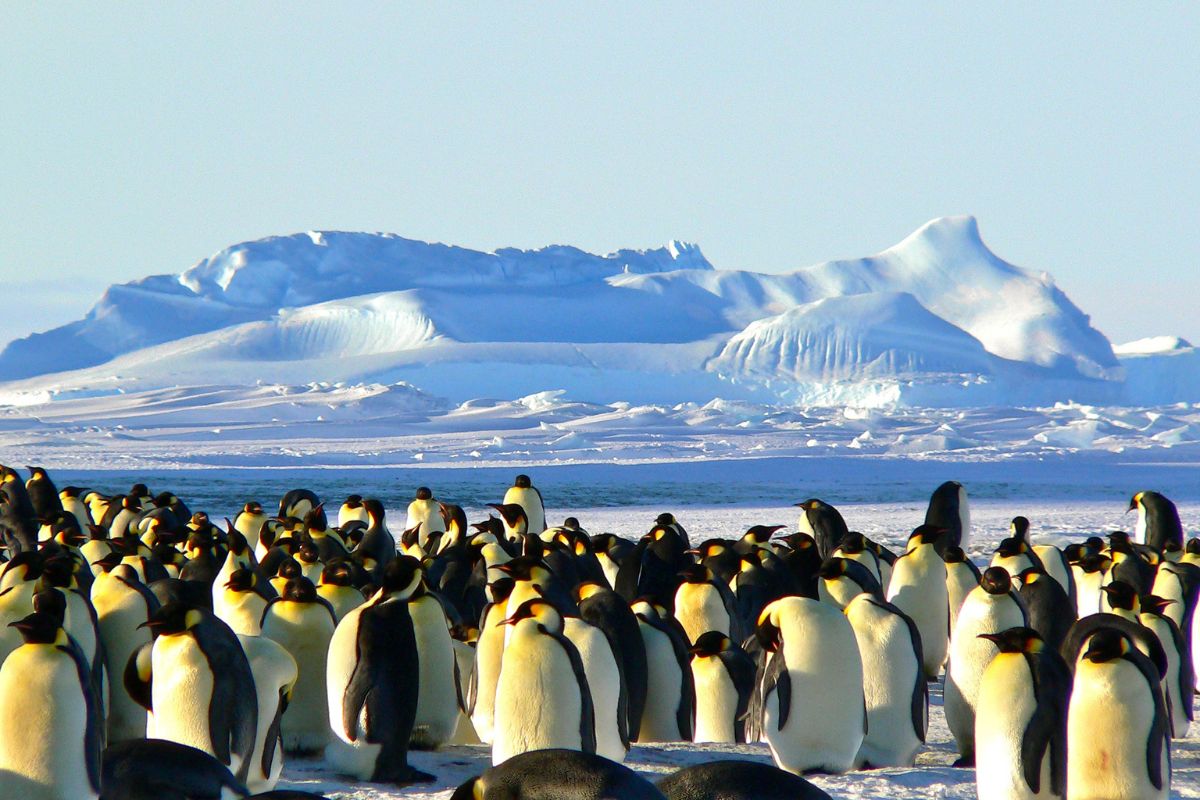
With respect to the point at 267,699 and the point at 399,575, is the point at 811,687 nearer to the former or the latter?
the point at 399,575

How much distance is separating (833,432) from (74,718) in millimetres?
35631

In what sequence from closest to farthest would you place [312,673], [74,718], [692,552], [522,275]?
1. [74,718]
2. [312,673]
3. [692,552]
4. [522,275]

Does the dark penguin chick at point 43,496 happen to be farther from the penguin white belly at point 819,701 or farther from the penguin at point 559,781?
the penguin at point 559,781

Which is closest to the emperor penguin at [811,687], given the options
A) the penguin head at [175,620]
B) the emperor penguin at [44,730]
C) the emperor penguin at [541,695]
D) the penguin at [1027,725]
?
the penguin at [1027,725]

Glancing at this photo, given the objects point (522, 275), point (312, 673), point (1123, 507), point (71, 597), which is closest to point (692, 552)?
point (312, 673)

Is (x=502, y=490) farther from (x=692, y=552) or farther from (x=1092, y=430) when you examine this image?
(x=1092, y=430)

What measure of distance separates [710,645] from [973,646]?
2.98 feet

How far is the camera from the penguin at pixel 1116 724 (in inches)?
150

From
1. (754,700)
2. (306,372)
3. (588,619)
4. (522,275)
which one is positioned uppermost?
(522,275)

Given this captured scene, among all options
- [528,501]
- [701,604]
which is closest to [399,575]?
[701,604]

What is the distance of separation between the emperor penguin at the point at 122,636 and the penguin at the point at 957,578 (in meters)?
3.56

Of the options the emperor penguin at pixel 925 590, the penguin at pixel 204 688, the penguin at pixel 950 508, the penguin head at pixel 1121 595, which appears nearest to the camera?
the penguin at pixel 204 688

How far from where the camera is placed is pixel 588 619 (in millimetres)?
4758

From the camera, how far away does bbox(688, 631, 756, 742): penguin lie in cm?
511
